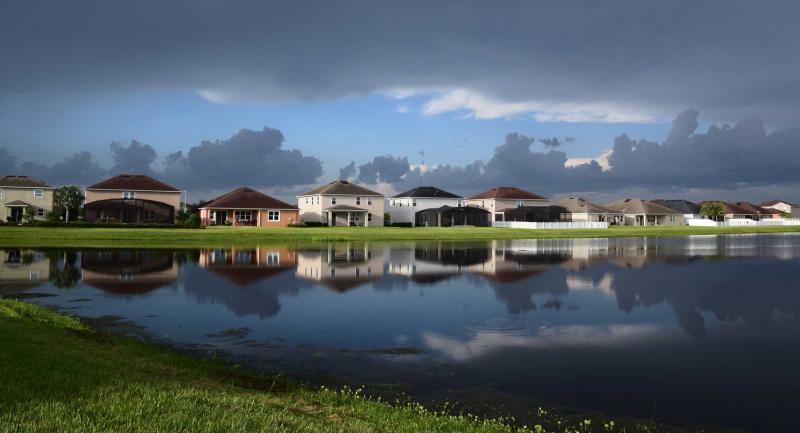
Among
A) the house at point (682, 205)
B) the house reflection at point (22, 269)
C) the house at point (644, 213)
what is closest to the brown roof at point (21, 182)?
the house reflection at point (22, 269)

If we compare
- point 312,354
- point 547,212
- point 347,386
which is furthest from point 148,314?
point 547,212

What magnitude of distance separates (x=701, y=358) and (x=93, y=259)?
3387 cm

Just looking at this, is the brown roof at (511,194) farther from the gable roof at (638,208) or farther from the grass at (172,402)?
the grass at (172,402)

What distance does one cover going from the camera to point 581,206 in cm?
11238

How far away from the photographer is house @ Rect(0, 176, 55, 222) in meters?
76.8

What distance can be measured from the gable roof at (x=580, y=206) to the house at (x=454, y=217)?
21.6 meters

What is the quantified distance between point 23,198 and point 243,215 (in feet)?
90.3

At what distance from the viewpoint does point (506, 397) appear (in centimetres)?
1037

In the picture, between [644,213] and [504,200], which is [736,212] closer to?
[644,213]

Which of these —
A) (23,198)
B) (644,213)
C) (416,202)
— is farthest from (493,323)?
(644,213)

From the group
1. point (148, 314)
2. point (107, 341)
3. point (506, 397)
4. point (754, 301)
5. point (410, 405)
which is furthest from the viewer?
point (754, 301)

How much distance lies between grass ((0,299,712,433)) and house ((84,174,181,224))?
6827cm

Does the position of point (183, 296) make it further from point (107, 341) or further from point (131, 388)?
point (131, 388)

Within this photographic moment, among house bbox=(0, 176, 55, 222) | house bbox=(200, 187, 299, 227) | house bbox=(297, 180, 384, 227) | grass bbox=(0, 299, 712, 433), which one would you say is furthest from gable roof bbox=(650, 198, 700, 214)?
grass bbox=(0, 299, 712, 433)
